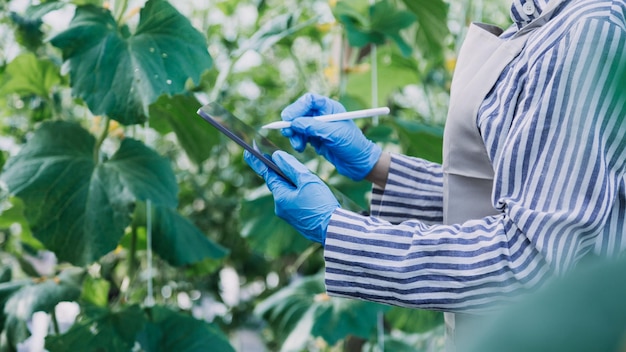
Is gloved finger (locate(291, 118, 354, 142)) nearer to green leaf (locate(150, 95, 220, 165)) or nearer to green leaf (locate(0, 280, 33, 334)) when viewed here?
green leaf (locate(150, 95, 220, 165))

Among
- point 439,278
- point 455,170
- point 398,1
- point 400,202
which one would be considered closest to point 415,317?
point 398,1

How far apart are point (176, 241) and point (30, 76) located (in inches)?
15.2

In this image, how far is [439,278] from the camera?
82 cm

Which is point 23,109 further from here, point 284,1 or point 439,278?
point 439,278

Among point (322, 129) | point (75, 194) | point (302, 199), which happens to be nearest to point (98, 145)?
point (75, 194)

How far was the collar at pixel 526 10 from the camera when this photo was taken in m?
0.92

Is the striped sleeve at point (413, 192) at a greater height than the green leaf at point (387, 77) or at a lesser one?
greater

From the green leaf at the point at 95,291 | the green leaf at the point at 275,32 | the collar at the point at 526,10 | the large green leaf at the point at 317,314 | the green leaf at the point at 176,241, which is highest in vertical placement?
the collar at the point at 526,10

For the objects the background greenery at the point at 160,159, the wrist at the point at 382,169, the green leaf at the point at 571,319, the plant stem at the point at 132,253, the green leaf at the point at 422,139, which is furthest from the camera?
the green leaf at the point at 422,139

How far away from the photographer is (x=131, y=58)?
1277 mm

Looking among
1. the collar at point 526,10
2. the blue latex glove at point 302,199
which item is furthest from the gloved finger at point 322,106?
the collar at point 526,10

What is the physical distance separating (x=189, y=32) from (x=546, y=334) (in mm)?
1155

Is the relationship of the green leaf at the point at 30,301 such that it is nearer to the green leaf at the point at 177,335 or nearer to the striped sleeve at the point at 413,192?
the green leaf at the point at 177,335

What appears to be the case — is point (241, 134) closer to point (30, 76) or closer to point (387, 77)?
point (30, 76)
